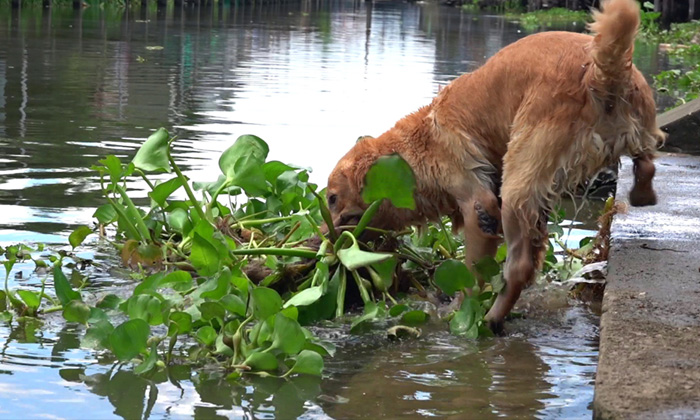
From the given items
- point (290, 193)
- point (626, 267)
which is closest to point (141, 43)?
point (290, 193)

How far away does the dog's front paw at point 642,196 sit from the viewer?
16.9ft

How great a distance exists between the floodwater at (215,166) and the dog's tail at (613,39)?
47.3 inches

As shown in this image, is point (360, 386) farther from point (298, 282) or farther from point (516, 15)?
point (516, 15)

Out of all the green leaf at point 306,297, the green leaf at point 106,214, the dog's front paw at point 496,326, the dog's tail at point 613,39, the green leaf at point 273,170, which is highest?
the dog's tail at point 613,39

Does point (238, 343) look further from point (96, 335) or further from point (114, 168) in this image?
point (114, 168)

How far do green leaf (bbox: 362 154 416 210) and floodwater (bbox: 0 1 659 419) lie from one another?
631 millimetres

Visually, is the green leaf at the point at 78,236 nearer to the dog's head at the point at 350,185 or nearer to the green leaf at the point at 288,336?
the dog's head at the point at 350,185

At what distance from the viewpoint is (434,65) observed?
64.9ft

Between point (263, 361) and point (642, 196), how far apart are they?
2.04m

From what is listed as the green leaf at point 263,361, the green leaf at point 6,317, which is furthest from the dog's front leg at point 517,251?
the green leaf at point 6,317

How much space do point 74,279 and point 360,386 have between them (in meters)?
2.09

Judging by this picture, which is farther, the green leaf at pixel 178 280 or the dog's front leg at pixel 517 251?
the green leaf at pixel 178 280

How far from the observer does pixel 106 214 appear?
6.27 metres

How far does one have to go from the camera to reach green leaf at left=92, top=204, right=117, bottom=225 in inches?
246
